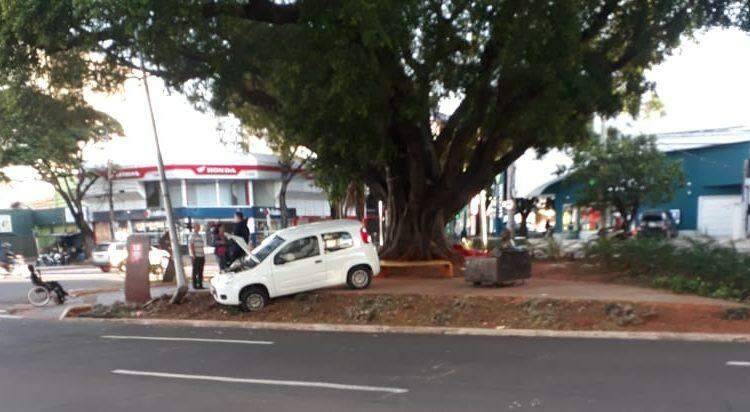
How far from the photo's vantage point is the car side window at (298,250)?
44.3 ft

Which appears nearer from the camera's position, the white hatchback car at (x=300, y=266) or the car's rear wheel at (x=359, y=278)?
the white hatchback car at (x=300, y=266)

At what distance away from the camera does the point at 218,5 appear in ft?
36.0

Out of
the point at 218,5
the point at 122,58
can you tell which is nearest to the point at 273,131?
the point at 122,58

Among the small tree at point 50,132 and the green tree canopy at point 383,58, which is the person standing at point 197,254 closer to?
the green tree canopy at point 383,58

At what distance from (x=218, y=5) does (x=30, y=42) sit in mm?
3582

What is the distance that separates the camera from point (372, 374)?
766 cm

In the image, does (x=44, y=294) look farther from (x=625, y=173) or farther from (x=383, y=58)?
(x=625, y=173)

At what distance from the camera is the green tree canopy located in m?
10.8

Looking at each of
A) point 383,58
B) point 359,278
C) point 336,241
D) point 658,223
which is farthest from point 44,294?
point 658,223

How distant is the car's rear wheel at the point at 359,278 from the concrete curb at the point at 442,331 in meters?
2.38

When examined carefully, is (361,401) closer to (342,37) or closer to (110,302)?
(342,37)

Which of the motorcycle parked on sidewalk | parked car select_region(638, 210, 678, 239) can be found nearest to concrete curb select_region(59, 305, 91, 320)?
the motorcycle parked on sidewalk

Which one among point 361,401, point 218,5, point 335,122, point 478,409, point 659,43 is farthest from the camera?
point 659,43

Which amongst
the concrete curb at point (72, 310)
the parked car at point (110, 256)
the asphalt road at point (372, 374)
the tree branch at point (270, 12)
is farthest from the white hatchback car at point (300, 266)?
the parked car at point (110, 256)
